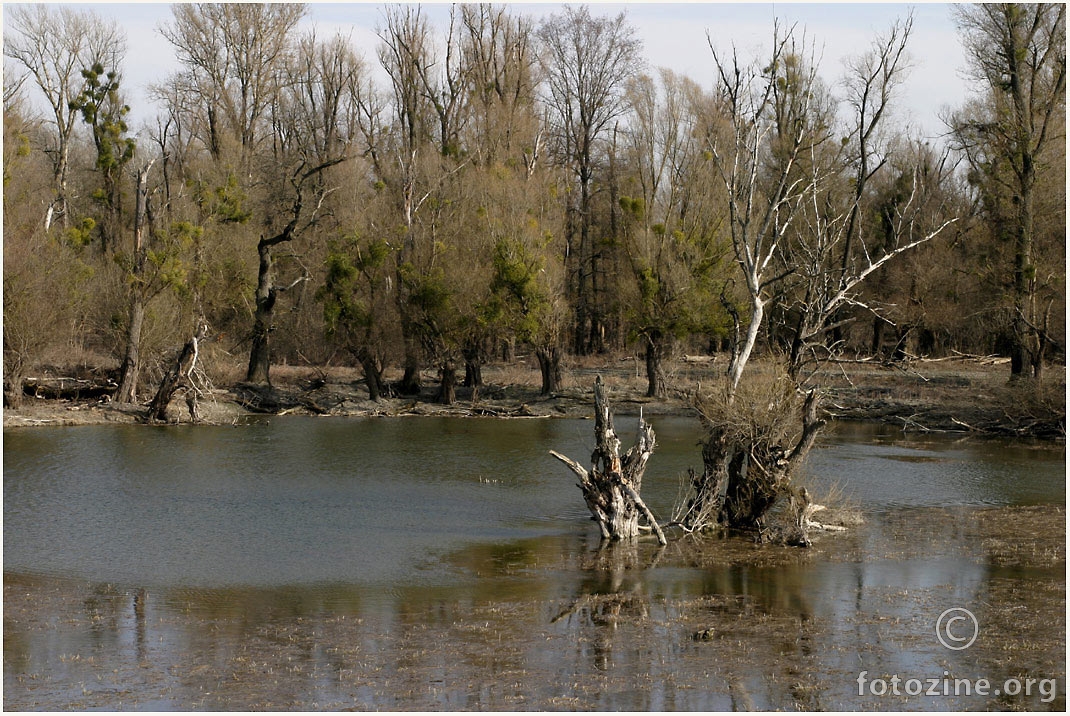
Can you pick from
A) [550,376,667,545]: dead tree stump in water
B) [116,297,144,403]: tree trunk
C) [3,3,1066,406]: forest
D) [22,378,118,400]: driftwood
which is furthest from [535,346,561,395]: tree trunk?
[550,376,667,545]: dead tree stump in water

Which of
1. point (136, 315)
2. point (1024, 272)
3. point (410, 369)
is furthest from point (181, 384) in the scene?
point (1024, 272)

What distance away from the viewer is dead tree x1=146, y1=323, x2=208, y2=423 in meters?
29.2

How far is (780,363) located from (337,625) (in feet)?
25.1

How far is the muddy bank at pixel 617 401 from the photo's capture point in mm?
28984

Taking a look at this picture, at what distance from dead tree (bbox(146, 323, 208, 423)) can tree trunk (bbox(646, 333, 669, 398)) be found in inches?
545

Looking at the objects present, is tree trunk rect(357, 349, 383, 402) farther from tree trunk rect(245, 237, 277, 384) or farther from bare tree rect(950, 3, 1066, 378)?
bare tree rect(950, 3, 1066, 378)

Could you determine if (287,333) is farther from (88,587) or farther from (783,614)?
(783,614)

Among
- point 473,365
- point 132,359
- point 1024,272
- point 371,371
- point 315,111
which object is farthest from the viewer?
point 315,111

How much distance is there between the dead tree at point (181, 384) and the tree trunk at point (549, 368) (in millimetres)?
10844

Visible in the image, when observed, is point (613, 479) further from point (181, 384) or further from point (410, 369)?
point (410, 369)

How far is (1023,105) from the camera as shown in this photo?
34062 mm

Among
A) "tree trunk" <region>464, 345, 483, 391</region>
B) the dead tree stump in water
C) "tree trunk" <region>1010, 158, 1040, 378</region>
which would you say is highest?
"tree trunk" <region>1010, 158, 1040, 378</region>

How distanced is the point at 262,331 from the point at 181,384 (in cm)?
710

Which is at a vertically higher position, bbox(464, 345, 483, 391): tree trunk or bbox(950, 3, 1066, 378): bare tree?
bbox(950, 3, 1066, 378): bare tree
